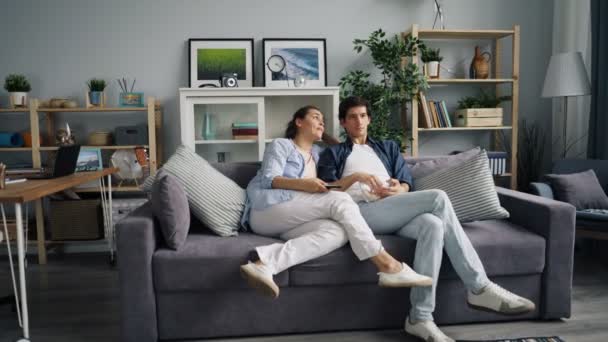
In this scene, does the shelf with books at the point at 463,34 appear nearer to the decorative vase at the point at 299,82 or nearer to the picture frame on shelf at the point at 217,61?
the decorative vase at the point at 299,82

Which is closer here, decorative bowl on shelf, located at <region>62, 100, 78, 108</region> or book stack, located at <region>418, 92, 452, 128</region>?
decorative bowl on shelf, located at <region>62, 100, 78, 108</region>

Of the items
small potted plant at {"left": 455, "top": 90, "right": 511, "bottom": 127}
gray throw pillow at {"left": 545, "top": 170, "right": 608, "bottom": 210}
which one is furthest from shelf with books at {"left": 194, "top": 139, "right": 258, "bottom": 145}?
gray throw pillow at {"left": 545, "top": 170, "right": 608, "bottom": 210}

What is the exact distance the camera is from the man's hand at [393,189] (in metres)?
2.25

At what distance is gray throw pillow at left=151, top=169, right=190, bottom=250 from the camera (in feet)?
6.59

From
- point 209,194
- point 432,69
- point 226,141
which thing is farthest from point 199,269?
point 432,69

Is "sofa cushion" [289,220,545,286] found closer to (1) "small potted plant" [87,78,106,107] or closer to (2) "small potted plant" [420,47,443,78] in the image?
(2) "small potted plant" [420,47,443,78]

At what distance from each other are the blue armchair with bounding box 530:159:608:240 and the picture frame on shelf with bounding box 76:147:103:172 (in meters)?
3.03

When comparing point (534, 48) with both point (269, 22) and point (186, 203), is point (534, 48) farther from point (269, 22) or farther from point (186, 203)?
point (186, 203)

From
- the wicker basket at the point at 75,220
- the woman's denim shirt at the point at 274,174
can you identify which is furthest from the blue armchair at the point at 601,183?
the wicker basket at the point at 75,220

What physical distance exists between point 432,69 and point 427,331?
7.84 ft

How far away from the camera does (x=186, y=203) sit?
2139 millimetres

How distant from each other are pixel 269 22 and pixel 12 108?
6.68ft

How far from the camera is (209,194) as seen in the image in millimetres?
2268

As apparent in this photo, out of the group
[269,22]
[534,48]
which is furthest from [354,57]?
[534,48]
